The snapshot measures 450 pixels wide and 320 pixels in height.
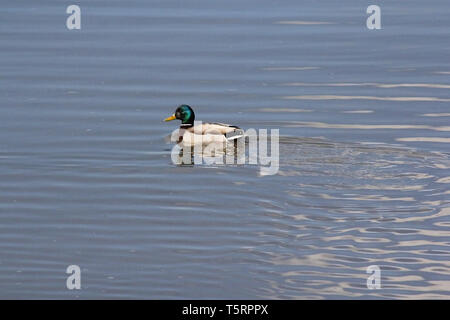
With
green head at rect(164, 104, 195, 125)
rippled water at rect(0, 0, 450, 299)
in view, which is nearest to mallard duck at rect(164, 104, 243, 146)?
green head at rect(164, 104, 195, 125)

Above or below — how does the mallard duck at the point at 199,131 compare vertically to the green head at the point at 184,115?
below

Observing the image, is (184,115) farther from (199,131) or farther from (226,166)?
(226,166)

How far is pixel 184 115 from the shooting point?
645 inches

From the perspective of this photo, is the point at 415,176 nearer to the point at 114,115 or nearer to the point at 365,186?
the point at 365,186

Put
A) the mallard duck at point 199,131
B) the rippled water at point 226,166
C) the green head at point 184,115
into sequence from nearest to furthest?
the rippled water at point 226,166 < the mallard duck at point 199,131 < the green head at point 184,115

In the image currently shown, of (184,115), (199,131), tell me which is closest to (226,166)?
(199,131)

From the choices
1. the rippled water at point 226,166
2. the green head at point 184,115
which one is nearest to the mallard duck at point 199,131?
the green head at point 184,115

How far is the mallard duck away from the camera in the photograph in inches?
612

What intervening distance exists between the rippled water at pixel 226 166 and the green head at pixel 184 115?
7.6 inches

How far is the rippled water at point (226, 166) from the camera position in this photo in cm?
1122

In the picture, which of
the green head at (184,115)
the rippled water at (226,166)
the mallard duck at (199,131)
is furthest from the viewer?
the green head at (184,115)

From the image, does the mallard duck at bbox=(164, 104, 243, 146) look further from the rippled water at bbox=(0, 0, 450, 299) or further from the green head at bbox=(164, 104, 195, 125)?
the rippled water at bbox=(0, 0, 450, 299)

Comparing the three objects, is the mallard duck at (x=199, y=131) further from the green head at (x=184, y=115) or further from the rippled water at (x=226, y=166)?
the rippled water at (x=226, y=166)
